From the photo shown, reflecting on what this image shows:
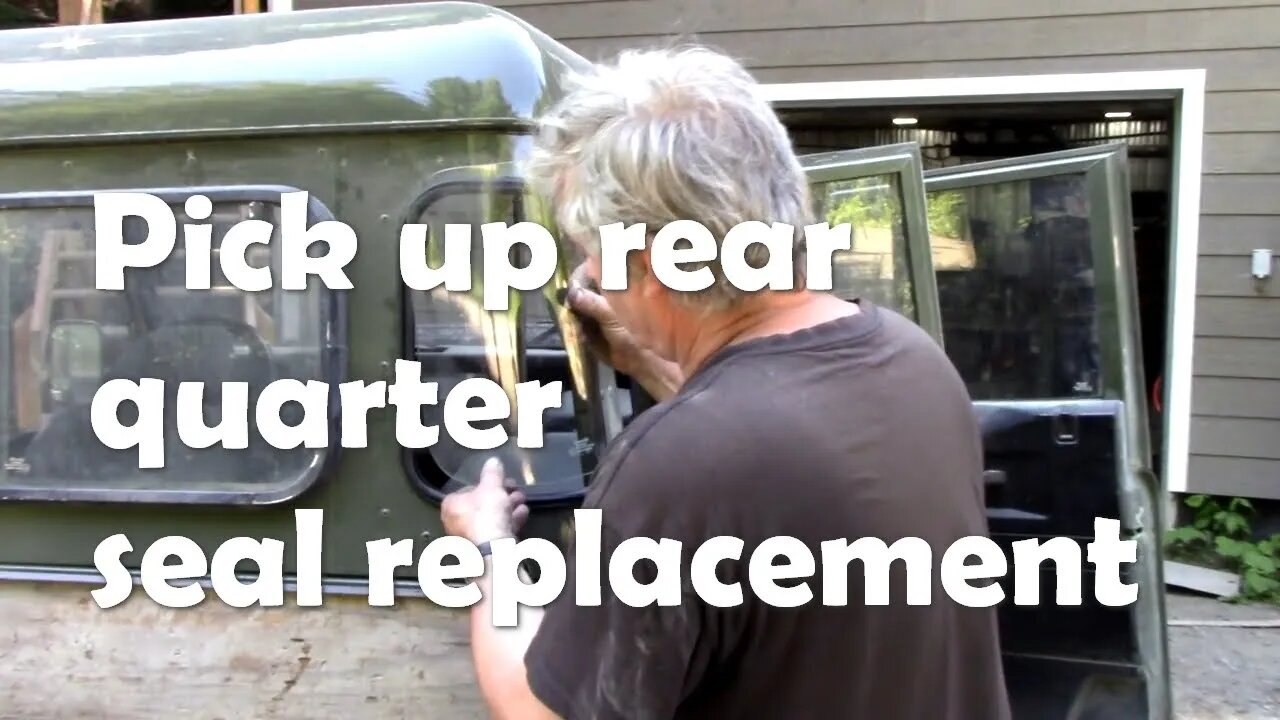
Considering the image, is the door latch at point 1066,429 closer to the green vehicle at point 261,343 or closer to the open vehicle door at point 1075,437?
the open vehicle door at point 1075,437

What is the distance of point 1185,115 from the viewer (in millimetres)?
5074

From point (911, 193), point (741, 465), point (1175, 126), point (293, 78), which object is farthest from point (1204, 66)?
point (741, 465)

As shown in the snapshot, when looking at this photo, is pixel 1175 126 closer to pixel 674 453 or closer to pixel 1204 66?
pixel 1204 66

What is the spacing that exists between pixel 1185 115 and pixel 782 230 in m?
4.74

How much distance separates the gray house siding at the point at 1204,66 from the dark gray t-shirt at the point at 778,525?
15.2 feet

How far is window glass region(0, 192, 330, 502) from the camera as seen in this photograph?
2.00 meters

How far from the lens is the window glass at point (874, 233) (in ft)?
7.86

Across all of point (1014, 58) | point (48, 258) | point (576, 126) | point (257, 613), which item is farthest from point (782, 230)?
point (1014, 58)

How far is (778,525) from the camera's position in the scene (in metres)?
1.06

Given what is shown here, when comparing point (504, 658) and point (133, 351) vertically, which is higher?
point (133, 351)

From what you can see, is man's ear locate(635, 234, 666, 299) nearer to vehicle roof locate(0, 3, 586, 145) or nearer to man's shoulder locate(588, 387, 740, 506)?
man's shoulder locate(588, 387, 740, 506)

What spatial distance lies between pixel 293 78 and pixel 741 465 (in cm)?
134

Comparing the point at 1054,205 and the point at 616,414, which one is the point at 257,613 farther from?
the point at 1054,205

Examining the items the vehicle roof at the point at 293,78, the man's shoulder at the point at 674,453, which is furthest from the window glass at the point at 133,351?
the man's shoulder at the point at 674,453
